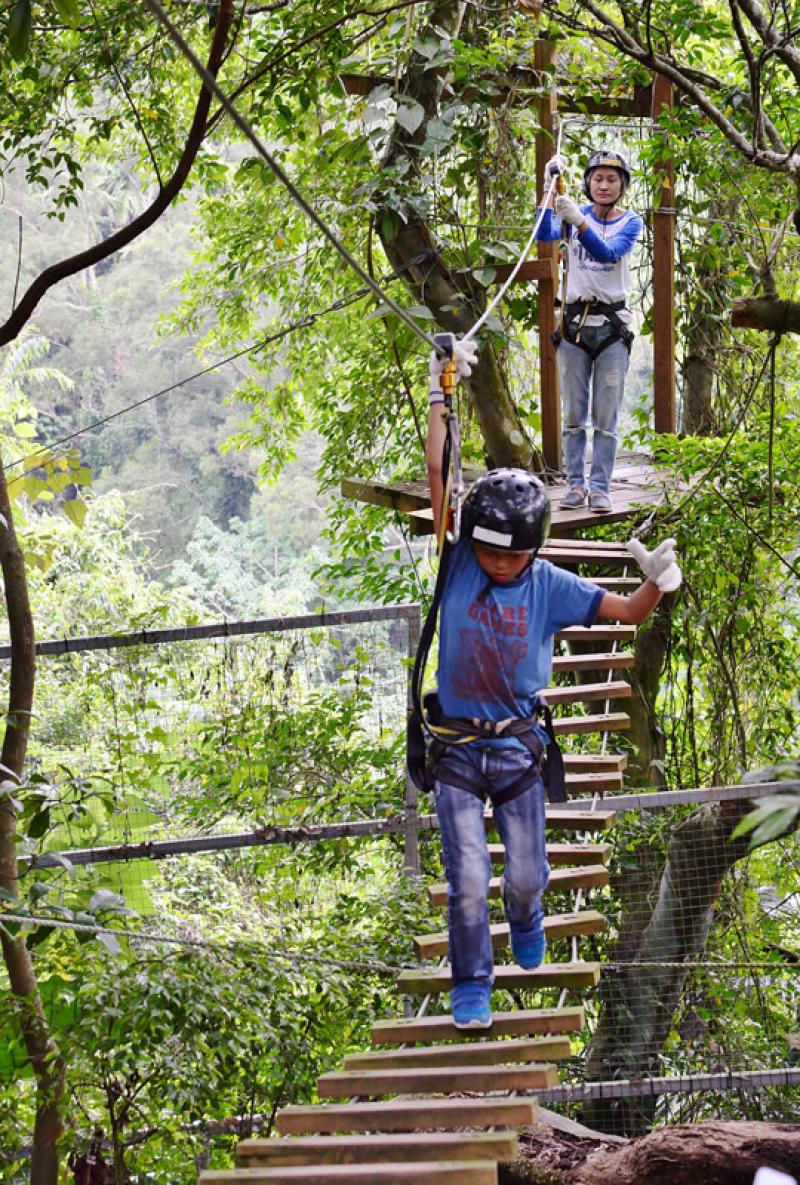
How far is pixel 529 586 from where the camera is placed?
2.88 metres

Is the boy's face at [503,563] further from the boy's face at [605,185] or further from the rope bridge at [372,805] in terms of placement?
the boy's face at [605,185]

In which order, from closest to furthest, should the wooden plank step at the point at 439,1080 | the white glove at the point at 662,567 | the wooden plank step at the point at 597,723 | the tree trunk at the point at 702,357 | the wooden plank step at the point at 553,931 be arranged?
the wooden plank step at the point at 439,1080, the white glove at the point at 662,567, the wooden plank step at the point at 553,931, the wooden plank step at the point at 597,723, the tree trunk at the point at 702,357

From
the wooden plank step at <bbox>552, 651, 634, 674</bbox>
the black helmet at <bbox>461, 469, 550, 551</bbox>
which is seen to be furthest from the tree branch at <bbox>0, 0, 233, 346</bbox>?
the wooden plank step at <bbox>552, 651, 634, 674</bbox>

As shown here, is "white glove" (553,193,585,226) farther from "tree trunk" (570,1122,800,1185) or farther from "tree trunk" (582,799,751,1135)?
"tree trunk" (570,1122,800,1185)

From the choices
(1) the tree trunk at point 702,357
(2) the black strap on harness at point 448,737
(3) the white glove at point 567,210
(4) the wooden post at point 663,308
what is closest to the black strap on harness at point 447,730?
(2) the black strap on harness at point 448,737

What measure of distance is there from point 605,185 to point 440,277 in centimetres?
→ 96

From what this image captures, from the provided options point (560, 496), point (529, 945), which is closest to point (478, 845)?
point (529, 945)

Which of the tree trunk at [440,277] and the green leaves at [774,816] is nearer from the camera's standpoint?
the green leaves at [774,816]

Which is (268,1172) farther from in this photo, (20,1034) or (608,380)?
(608,380)

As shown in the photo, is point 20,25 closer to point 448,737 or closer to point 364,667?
point 448,737

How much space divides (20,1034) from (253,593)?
16.2m

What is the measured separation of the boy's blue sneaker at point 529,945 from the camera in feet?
9.80

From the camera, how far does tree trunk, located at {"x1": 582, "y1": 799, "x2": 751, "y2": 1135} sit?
16.9 feet

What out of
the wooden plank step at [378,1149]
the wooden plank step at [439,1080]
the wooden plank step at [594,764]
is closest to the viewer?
the wooden plank step at [378,1149]
